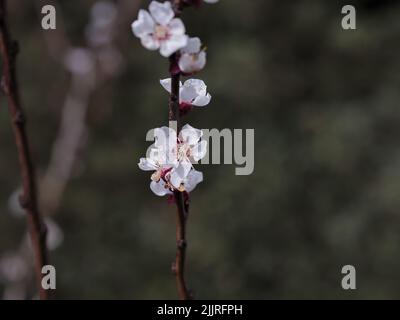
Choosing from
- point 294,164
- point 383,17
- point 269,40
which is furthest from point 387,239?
point 383,17

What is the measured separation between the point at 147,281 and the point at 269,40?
6.65 ft

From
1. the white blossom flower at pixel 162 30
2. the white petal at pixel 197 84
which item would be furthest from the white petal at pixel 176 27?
the white petal at pixel 197 84

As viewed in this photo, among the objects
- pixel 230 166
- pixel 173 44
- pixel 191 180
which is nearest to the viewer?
pixel 173 44

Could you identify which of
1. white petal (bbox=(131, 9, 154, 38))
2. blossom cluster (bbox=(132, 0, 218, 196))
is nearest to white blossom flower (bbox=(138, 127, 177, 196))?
blossom cluster (bbox=(132, 0, 218, 196))

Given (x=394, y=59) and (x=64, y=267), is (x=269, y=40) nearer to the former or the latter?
(x=394, y=59)

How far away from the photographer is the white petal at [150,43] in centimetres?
66

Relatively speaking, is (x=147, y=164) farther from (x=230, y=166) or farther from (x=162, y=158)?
(x=230, y=166)

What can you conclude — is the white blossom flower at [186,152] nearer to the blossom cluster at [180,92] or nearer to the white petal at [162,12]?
the blossom cluster at [180,92]

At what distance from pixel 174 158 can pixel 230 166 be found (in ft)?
8.83

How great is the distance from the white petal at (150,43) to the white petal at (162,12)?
0.06 feet

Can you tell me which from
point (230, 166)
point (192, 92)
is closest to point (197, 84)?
point (192, 92)

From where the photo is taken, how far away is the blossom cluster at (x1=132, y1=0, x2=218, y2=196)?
650 millimetres

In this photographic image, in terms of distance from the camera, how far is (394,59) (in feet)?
13.8

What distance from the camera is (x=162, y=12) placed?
2.19 feet
